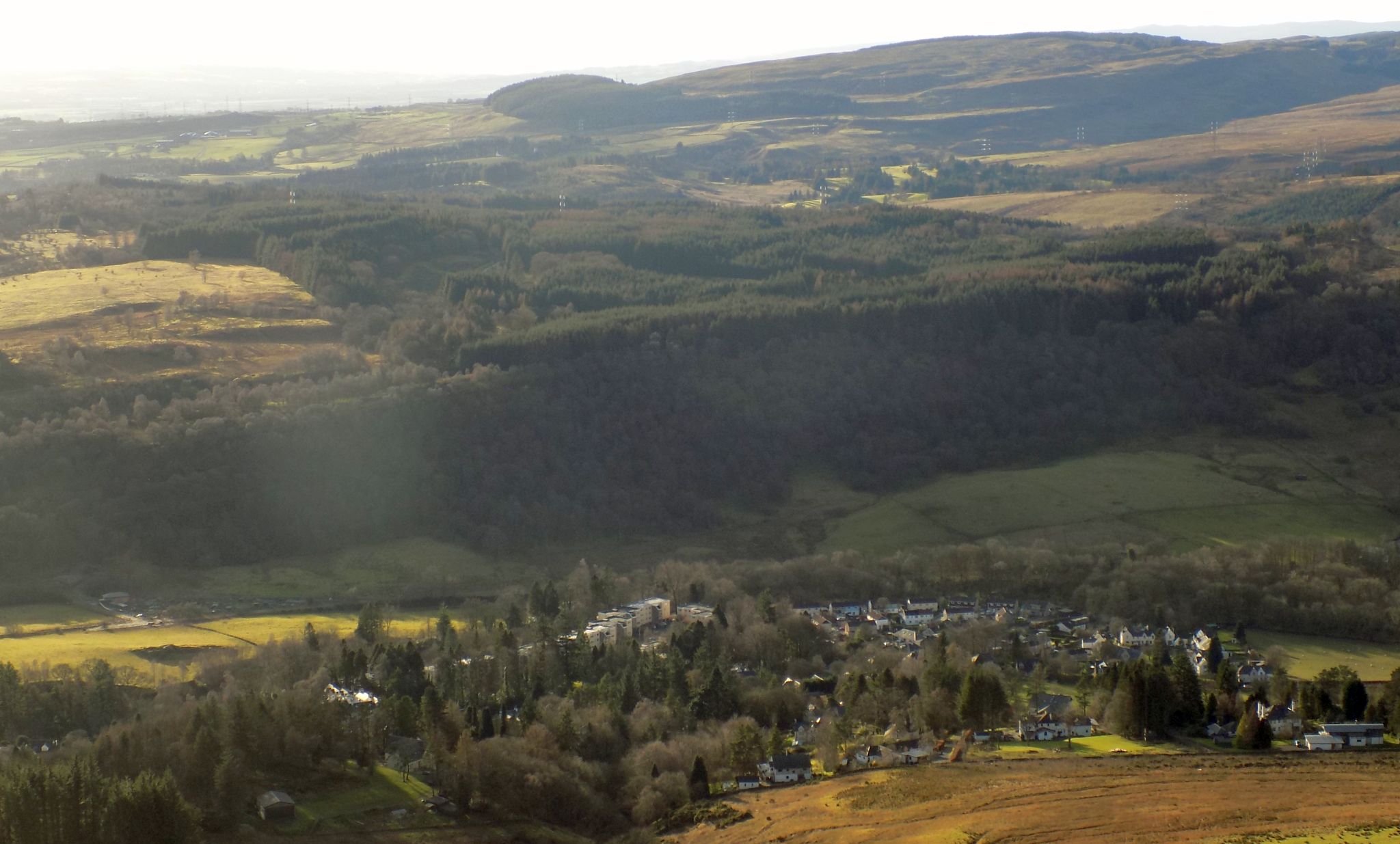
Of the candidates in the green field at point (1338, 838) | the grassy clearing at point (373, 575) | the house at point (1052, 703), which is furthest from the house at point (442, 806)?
the grassy clearing at point (373, 575)

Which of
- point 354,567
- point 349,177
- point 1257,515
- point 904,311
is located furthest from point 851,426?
point 349,177

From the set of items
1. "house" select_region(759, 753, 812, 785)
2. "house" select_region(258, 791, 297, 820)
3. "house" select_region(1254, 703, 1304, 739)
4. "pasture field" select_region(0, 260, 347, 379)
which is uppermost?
"pasture field" select_region(0, 260, 347, 379)

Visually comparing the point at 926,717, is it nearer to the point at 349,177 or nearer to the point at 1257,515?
the point at 1257,515

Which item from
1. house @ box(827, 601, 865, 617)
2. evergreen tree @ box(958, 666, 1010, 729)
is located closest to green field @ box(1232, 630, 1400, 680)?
evergreen tree @ box(958, 666, 1010, 729)

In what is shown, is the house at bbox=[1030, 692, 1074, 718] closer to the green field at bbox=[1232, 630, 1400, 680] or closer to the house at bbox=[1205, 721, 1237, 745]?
the house at bbox=[1205, 721, 1237, 745]

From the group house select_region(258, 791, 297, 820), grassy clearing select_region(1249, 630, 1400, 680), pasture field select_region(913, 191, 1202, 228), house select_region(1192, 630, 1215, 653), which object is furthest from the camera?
pasture field select_region(913, 191, 1202, 228)
